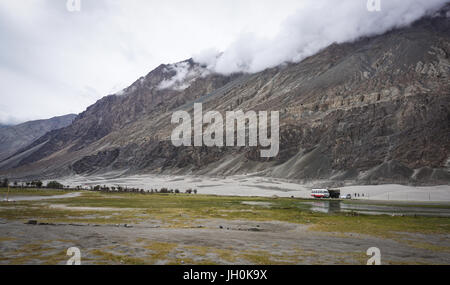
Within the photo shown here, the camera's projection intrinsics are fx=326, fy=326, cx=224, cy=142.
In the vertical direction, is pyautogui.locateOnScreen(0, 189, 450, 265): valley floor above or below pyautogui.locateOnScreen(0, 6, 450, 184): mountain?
below

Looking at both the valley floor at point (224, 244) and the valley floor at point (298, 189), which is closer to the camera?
the valley floor at point (224, 244)

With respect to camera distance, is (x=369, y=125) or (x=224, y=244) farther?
(x=369, y=125)

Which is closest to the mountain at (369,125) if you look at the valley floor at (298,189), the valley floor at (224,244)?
the valley floor at (298,189)

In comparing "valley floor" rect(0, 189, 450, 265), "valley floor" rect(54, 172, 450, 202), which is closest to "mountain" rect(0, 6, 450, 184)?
"valley floor" rect(54, 172, 450, 202)

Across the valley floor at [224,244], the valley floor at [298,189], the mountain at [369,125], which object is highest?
the mountain at [369,125]

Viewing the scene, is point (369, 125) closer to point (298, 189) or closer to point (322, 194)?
point (298, 189)

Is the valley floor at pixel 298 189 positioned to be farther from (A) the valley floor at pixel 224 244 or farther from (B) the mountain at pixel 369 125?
(A) the valley floor at pixel 224 244

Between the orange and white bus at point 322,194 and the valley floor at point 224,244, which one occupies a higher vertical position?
the valley floor at point 224,244

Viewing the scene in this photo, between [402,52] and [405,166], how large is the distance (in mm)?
94691

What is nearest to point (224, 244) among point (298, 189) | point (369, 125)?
point (298, 189)

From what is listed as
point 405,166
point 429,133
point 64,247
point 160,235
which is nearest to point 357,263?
point 160,235

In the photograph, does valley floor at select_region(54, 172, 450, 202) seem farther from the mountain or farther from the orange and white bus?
the orange and white bus

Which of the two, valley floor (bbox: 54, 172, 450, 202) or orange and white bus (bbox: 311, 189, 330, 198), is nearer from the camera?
orange and white bus (bbox: 311, 189, 330, 198)
